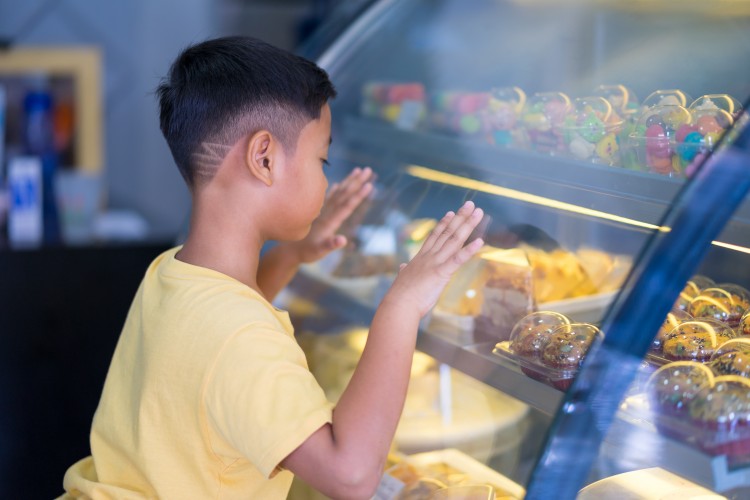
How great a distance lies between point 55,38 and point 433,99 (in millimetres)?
1800

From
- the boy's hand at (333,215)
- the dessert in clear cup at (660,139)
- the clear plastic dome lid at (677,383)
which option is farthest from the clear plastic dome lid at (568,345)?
the boy's hand at (333,215)

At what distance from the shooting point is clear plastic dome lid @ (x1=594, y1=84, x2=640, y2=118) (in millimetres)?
1316

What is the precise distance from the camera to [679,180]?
1.10 metres

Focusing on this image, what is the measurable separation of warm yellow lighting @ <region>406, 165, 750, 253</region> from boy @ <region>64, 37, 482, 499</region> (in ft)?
0.79

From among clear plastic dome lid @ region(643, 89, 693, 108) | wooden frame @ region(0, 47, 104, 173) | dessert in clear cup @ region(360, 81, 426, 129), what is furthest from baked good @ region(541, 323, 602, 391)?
wooden frame @ region(0, 47, 104, 173)

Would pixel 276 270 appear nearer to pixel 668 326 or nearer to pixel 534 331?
pixel 534 331

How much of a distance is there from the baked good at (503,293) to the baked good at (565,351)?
117mm

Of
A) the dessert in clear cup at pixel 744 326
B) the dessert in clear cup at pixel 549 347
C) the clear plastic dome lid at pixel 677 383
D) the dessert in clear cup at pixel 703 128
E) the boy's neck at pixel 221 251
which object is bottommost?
the boy's neck at pixel 221 251

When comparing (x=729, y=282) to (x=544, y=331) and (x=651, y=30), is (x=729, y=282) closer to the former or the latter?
(x=544, y=331)

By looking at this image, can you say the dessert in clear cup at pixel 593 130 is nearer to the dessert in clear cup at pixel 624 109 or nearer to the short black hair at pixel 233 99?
the dessert in clear cup at pixel 624 109

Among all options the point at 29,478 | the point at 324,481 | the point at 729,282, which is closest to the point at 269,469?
the point at 324,481

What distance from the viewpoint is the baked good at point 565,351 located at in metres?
1.11

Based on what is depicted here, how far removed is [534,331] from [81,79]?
1869 mm

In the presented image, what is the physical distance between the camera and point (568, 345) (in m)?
1.14
